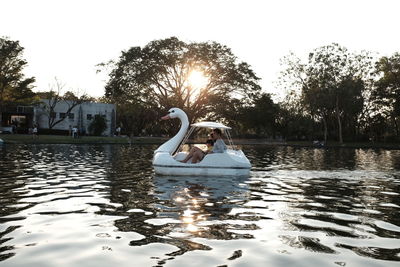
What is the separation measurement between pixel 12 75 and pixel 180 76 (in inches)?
870

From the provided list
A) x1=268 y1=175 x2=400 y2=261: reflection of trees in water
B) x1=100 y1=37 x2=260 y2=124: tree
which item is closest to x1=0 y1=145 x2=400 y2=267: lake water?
x1=268 y1=175 x2=400 y2=261: reflection of trees in water

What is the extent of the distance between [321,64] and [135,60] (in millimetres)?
27556

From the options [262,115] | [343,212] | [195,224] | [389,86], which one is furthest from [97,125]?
[195,224]

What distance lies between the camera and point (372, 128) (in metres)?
74.1

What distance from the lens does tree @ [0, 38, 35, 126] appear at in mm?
50188

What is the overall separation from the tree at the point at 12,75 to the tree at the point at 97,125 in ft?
38.8

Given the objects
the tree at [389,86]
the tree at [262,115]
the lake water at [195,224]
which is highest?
the tree at [389,86]

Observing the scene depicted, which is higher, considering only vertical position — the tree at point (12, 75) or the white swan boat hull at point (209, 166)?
the tree at point (12, 75)

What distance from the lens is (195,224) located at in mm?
6641

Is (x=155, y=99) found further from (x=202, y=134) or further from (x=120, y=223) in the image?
(x=202, y=134)

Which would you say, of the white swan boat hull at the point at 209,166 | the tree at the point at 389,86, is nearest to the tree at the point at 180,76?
the tree at the point at 389,86

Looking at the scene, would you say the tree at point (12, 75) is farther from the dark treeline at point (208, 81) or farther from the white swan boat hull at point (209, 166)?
the white swan boat hull at point (209, 166)

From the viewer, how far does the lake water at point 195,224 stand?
4.93 metres

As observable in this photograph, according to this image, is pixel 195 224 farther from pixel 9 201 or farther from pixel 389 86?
pixel 389 86
